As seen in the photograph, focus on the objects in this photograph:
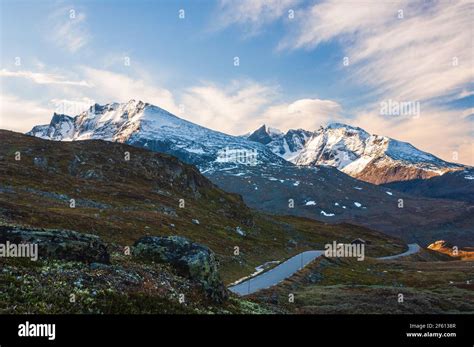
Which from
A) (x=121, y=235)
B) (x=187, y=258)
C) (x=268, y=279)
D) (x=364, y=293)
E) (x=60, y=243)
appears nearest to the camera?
(x=60, y=243)

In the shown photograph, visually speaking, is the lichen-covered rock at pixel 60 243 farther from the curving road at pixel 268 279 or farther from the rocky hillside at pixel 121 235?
the curving road at pixel 268 279

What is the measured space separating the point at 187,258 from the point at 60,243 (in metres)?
8.72

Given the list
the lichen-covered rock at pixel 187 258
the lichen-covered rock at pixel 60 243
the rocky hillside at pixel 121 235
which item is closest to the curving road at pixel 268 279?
the rocky hillside at pixel 121 235

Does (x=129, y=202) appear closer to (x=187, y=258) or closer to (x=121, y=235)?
(x=121, y=235)

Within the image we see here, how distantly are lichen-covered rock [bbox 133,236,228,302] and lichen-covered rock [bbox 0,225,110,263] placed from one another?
453 centimetres

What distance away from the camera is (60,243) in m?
23.5

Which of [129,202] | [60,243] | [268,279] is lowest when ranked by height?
[268,279]

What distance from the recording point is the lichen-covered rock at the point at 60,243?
22.6m

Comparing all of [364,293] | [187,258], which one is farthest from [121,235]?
[187,258]

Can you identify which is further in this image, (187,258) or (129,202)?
(129,202)

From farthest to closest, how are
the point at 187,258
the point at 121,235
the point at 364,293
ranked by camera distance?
the point at 121,235 → the point at 364,293 → the point at 187,258

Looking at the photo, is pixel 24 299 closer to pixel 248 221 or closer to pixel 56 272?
pixel 56 272

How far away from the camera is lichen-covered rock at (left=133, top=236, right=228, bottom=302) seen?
1062 inches

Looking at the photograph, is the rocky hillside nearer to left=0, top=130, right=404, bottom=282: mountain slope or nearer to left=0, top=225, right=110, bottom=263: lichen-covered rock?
left=0, top=225, right=110, bottom=263: lichen-covered rock
